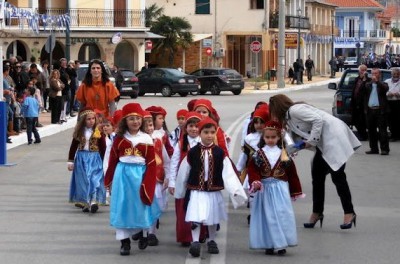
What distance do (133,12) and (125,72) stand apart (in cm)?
1472

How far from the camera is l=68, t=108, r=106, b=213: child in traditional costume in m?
13.0

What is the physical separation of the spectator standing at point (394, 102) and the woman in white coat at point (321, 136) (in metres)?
11.3

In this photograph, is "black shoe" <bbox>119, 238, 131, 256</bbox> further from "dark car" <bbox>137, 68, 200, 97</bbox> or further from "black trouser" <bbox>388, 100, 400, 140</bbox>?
"dark car" <bbox>137, 68, 200, 97</bbox>

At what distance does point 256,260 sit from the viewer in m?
9.73

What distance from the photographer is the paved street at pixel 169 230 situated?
991 cm

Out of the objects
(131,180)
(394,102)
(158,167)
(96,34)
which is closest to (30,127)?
(394,102)

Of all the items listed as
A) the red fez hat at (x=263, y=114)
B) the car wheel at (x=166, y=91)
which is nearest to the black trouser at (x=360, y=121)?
the red fez hat at (x=263, y=114)

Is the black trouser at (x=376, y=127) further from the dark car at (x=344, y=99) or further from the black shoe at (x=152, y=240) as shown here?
the black shoe at (x=152, y=240)

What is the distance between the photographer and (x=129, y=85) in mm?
44344

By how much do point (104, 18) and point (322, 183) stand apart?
Result: 1862 inches

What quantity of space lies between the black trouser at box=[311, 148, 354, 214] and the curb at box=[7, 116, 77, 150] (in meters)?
11.9

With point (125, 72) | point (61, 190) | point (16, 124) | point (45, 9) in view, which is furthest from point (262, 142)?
point (45, 9)

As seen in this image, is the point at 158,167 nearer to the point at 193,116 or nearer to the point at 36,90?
the point at 193,116

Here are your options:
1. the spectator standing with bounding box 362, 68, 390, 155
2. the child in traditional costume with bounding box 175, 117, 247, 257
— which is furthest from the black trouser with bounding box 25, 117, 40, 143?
the child in traditional costume with bounding box 175, 117, 247, 257
